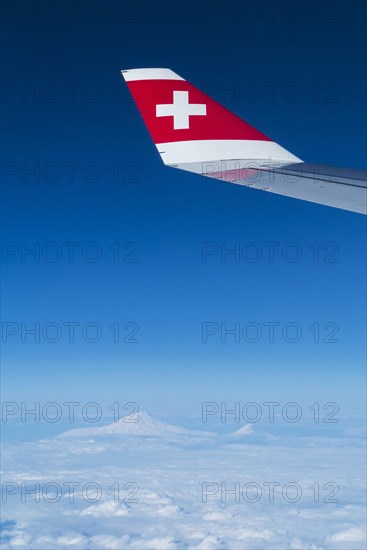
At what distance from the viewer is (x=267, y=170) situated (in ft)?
15.6

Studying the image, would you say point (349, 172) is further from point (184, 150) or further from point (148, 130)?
point (148, 130)

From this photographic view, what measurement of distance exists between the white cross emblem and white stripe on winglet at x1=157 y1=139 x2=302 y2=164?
21cm

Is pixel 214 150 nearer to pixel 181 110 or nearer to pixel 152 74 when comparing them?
pixel 181 110

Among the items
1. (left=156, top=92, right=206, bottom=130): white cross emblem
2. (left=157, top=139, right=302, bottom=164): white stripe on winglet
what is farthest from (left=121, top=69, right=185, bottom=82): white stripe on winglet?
(left=157, top=139, right=302, bottom=164): white stripe on winglet

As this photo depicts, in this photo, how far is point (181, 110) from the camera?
5.54 metres

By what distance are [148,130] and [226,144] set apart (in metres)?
0.80

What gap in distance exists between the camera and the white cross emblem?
552cm

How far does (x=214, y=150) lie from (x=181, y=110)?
55cm

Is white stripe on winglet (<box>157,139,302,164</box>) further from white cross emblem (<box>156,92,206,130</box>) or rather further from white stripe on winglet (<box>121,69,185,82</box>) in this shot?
white stripe on winglet (<box>121,69,185,82</box>)

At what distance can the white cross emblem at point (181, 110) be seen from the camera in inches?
217

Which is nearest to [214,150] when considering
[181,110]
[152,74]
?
[181,110]

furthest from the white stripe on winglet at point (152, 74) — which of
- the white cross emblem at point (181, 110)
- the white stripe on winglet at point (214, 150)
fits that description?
the white stripe on winglet at point (214, 150)

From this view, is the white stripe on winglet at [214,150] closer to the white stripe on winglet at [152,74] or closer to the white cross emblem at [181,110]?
the white cross emblem at [181,110]

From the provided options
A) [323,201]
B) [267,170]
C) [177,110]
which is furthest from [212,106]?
[323,201]
